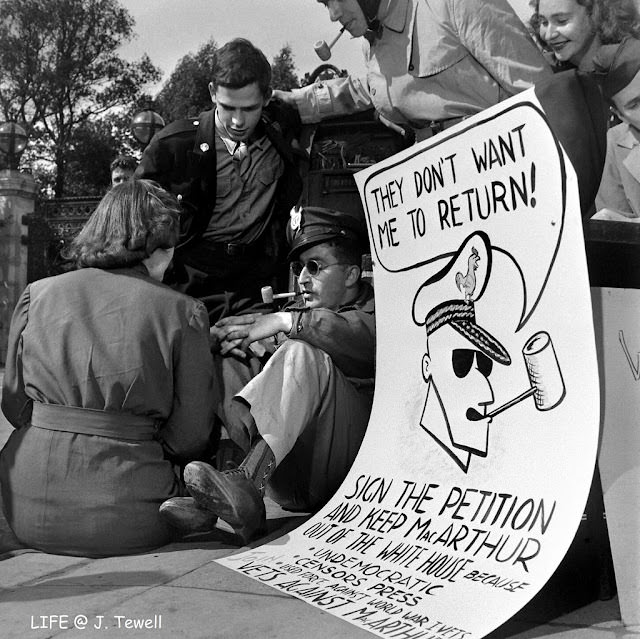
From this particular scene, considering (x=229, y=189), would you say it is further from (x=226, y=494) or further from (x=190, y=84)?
(x=190, y=84)

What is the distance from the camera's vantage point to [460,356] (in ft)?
7.06

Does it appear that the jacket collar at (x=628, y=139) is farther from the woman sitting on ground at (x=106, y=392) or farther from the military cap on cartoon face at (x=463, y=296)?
the woman sitting on ground at (x=106, y=392)

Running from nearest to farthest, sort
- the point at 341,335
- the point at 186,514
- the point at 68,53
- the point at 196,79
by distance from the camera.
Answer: the point at 186,514 < the point at 341,335 < the point at 68,53 < the point at 196,79

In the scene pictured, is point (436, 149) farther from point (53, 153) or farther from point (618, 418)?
point (53, 153)

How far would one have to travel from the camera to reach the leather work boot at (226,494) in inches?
89.7

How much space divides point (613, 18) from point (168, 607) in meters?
1.65

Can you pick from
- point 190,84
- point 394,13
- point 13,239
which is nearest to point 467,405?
point 394,13

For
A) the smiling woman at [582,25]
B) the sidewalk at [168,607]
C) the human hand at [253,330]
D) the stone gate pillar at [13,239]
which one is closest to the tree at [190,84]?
the human hand at [253,330]

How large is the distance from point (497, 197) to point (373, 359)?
0.77m

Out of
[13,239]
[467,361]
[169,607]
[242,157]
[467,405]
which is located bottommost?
[169,607]

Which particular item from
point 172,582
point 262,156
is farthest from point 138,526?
point 262,156

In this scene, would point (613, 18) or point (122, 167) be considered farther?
point (122, 167)

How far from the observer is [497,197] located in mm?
2064

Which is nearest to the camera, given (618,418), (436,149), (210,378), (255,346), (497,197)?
(618,418)
